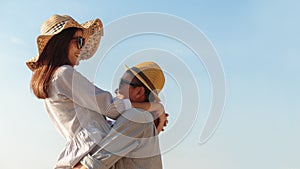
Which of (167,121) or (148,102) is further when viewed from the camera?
(167,121)

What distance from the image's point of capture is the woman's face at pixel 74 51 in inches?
89.8

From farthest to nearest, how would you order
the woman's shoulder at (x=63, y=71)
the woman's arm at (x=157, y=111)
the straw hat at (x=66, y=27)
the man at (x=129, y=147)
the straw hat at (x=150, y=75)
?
the straw hat at (x=150, y=75) → the woman's arm at (x=157, y=111) → the straw hat at (x=66, y=27) → the woman's shoulder at (x=63, y=71) → the man at (x=129, y=147)

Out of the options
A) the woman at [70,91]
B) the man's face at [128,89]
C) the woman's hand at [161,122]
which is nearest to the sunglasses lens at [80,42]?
the woman at [70,91]

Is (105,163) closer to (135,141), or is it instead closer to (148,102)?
(135,141)

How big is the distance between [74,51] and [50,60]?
16 cm

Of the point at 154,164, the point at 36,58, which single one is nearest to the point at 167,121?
the point at 154,164

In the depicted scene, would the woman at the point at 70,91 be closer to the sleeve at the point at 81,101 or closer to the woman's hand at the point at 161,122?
the sleeve at the point at 81,101

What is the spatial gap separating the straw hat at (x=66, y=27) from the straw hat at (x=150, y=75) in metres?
0.30

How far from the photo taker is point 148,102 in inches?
95.6

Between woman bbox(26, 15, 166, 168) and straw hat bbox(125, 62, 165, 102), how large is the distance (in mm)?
164

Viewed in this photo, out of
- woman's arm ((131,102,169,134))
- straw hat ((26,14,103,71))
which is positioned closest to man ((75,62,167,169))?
woman's arm ((131,102,169,134))

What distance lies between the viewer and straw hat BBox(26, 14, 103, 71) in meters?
2.26

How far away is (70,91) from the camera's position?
2.12m

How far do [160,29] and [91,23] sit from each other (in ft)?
2.01
